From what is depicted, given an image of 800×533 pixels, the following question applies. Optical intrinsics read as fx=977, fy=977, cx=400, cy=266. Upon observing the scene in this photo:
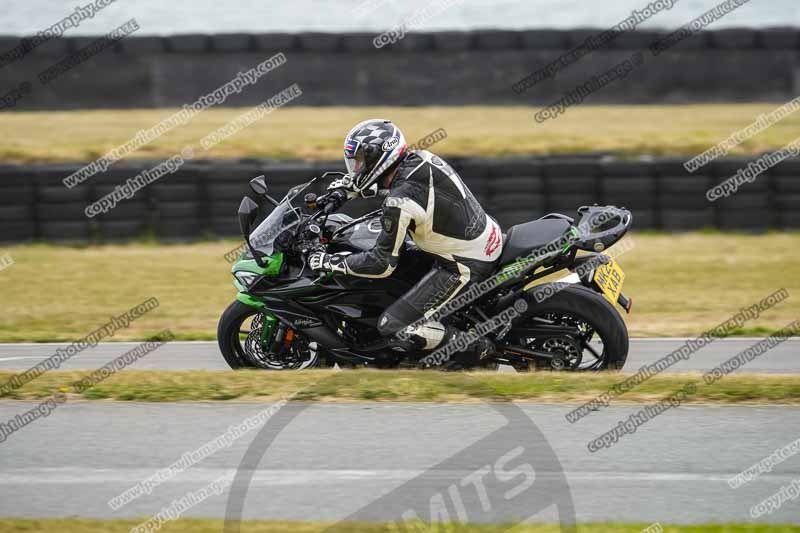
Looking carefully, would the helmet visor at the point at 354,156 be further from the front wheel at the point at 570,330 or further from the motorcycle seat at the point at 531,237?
the front wheel at the point at 570,330

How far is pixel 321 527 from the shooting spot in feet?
14.0

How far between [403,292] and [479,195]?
602 cm

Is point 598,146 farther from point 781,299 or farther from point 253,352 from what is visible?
point 253,352

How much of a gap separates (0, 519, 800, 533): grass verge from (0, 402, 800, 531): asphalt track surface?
8cm

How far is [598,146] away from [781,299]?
17.7 feet

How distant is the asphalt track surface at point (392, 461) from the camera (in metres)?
4.46

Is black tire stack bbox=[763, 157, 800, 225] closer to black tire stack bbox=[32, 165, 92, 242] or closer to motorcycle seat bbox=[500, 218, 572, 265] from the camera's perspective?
motorcycle seat bbox=[500, 218, 572, 265]

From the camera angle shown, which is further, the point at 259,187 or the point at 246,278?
the point at 246,278

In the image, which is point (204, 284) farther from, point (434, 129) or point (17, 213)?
point (434, 129)

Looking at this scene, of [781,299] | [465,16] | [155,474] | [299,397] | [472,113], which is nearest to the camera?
[155,474]

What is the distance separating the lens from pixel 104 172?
42.5 ft

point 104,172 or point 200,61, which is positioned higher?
point 200,61

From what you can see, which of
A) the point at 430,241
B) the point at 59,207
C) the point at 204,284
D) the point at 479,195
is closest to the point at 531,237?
the point at 430,241

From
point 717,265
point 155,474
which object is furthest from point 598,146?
point 155,474
